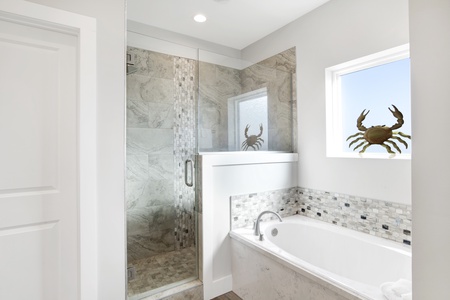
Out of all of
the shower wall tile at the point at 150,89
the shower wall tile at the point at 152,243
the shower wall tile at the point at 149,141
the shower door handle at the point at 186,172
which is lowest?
the shower wall tile at the point at 152,243

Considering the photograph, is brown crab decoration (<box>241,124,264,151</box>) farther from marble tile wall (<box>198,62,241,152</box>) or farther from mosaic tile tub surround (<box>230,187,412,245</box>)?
mosaic tile tub surround (<box>230,187,412,245</box>)

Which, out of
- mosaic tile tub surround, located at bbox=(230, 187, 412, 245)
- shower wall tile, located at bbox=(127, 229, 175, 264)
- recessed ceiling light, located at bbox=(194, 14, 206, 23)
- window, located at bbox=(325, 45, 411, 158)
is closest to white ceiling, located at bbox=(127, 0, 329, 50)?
recessed ceiling light, located at bbox=(194, 14, 206, 23)

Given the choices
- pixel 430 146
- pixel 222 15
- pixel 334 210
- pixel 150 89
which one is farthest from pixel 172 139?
pixel 430 146

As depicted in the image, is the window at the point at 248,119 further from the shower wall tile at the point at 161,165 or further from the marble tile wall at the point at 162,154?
the shower wall tile at the point at 161,165

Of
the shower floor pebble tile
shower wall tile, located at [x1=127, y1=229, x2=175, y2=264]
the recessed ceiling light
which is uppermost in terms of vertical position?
the recessed ceiling light

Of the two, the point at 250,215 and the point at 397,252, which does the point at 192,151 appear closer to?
the point at 250,215

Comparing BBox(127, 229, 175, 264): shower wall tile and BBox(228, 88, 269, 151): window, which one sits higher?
BBox(228, 88, 269, 151): window

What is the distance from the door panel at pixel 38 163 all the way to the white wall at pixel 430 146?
1689mm

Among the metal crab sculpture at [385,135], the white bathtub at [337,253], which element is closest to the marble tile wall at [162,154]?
the white bathtub at [337,253]

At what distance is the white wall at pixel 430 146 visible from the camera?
56 cm

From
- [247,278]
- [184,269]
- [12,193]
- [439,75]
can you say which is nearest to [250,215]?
[247,278]

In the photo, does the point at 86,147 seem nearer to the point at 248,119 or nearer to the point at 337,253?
the point at 248,119

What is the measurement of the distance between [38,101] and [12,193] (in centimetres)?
56

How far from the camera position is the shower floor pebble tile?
6.18 feet
